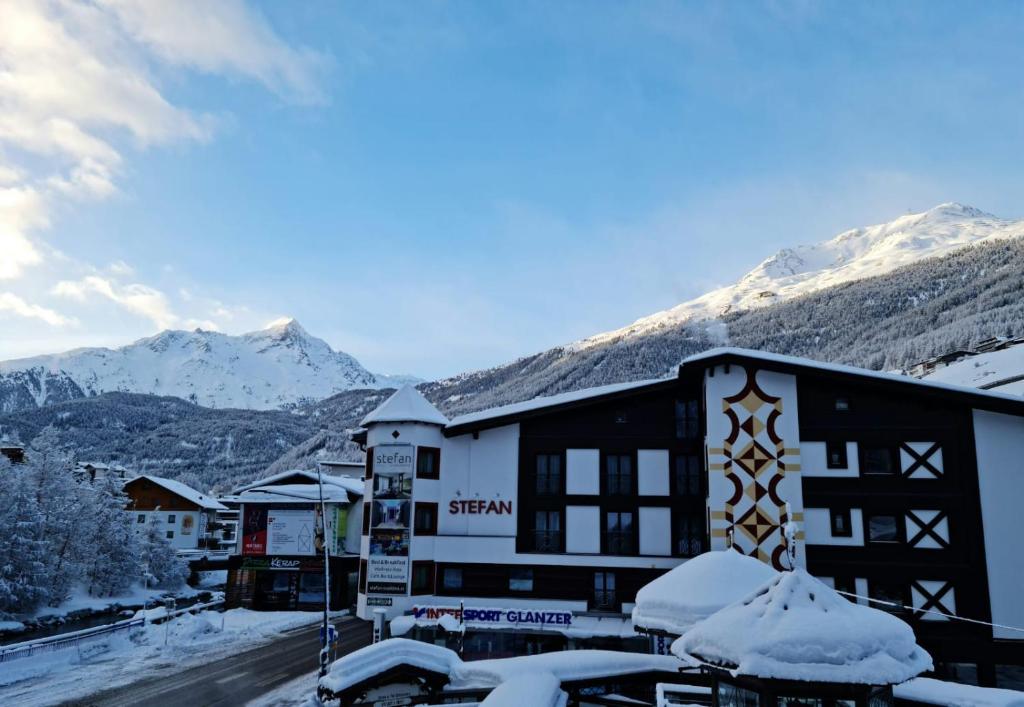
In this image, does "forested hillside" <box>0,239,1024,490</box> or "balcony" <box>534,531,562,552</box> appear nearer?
"balcony" <box>534,531,562,552</box>

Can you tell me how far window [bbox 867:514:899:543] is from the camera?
34375mm

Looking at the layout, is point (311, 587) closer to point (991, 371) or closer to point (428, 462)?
point (428, 462)

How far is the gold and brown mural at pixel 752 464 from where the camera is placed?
3438cm

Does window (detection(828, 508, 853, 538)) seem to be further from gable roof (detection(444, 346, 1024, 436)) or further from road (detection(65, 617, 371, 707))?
road (detection(65, 617, 371, 707))

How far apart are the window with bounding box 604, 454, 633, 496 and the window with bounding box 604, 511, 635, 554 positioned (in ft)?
3.92

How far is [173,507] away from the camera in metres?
89.9

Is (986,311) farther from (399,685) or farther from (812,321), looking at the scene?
(399,685)

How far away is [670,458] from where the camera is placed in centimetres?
3875

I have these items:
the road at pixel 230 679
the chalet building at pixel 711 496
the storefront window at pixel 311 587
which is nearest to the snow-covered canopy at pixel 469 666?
the road at pixel 230 679

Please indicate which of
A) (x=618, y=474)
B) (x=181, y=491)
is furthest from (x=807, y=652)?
(x=181, y=491)

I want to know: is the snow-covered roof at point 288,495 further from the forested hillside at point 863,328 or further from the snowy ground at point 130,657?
the forested hillside at point 863,328

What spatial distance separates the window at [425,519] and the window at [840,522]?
66.7ft

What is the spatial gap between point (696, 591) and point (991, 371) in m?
68.8

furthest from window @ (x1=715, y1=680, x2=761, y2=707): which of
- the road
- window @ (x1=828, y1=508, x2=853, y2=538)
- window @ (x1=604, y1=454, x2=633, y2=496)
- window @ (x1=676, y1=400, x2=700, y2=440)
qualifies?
window @ (x1=676, y1=400, x2=700, y2=440)
